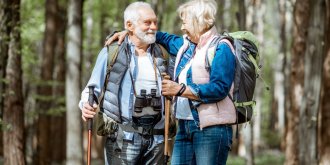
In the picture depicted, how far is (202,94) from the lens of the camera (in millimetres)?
5305

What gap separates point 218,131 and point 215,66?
526 millimetres

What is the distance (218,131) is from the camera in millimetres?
5398

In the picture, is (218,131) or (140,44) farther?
(140,44)

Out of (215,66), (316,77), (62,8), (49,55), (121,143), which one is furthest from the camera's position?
(62,8)

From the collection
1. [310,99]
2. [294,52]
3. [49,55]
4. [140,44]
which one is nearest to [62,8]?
[49,55]

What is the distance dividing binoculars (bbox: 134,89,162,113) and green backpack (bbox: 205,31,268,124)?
1.82 feet

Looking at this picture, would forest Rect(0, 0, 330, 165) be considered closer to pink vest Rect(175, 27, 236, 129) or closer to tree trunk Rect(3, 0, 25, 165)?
tree trunk Rect(3, 0, 25, 165)

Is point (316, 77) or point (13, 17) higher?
point (13, 17)

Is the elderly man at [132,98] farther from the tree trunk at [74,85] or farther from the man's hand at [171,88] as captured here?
the tree trunk at [74,85]

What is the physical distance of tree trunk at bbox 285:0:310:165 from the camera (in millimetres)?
15891

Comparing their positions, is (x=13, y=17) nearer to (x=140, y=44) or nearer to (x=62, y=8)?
(x=140, y=44)

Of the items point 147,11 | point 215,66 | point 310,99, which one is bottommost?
point 310,99

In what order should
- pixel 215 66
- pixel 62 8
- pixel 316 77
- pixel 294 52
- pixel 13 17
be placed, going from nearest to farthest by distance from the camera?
1. pixel 215 66
2. pixel 13 17
3. pixel 316 77
4. pixel 294 52
5. pixel 62 8

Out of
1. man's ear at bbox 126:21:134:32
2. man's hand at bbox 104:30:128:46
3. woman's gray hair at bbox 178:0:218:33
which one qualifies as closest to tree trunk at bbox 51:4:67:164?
man's hand at bbox 104:30:128:46
